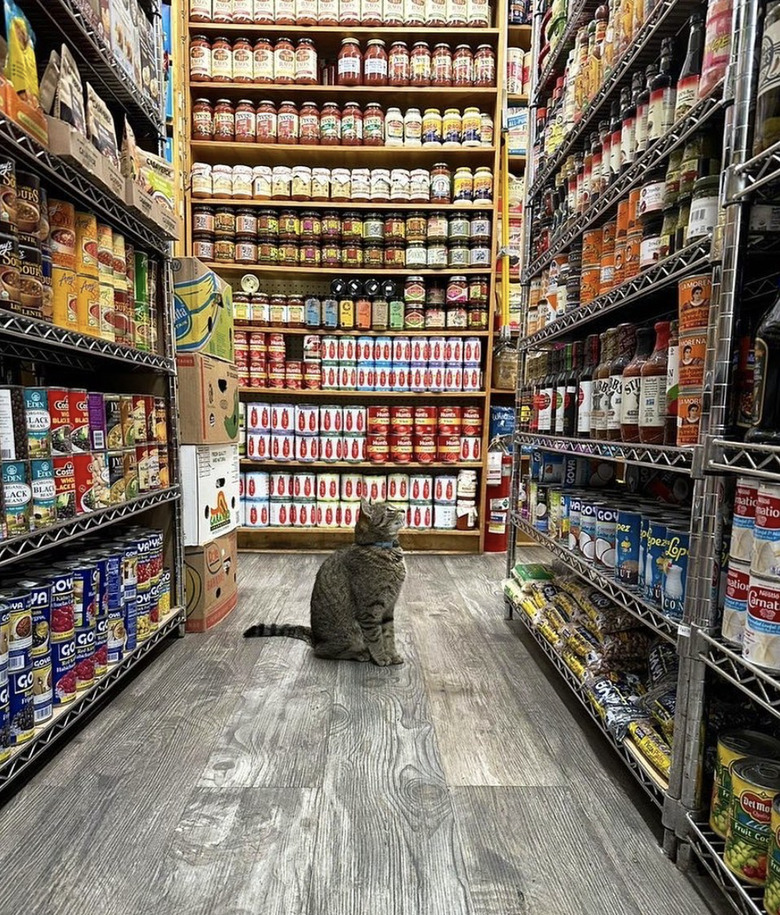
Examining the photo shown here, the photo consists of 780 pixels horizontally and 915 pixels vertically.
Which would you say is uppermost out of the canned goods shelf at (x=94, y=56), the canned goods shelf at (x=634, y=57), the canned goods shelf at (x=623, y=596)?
the canned goods shelf at (x=94, y=56)

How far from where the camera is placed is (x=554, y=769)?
154 cm

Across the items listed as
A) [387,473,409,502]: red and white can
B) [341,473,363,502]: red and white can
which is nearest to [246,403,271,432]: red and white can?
[341,473,363,502]: red and white can

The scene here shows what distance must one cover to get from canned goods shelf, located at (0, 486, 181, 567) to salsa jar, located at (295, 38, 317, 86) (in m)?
2.86

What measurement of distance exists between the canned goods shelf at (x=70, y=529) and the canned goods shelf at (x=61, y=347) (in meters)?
0.47

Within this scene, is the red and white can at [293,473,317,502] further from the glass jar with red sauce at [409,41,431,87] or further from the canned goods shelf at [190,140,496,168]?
the glass jar with red sauce at [409,41,431,87]

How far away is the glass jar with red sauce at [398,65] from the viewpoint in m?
A: 3.53

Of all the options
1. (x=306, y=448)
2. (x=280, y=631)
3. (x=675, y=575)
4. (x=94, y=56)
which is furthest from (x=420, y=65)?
(x=675, y=575)

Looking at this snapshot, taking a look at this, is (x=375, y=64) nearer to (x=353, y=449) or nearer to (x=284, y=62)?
(x=284, y=62)

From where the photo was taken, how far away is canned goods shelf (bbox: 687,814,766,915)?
38.5 inches

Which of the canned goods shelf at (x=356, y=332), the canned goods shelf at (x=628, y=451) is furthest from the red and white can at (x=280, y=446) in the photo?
the canned goods shelf at (x=628, y=451)

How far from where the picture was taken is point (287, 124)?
359 cm

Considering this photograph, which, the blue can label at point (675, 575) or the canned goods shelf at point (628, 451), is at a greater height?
the canned goods shelf at point (628, 451)

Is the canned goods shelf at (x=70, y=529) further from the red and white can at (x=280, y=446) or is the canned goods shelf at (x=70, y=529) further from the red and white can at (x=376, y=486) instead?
the red and white can at (x=376, y=486)

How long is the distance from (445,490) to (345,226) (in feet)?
6.04
